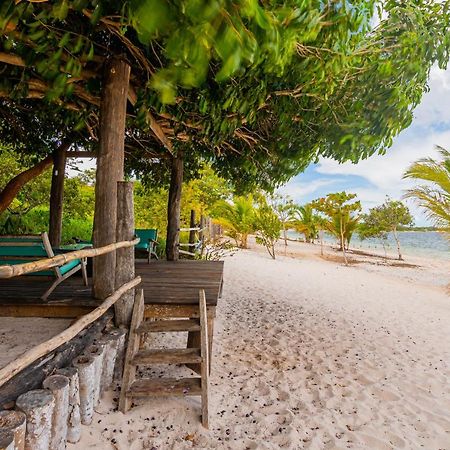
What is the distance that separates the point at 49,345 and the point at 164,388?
3.59 feet

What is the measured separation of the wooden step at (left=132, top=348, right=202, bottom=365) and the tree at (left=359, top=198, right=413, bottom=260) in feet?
60.1

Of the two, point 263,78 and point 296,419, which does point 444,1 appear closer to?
point 263,78

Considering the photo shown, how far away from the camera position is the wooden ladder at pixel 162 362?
2434 millimetres

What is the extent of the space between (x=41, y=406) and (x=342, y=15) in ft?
8.84

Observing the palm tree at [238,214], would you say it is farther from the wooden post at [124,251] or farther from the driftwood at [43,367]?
the driftwood at [43,367]

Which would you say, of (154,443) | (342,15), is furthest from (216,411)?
(342,15)

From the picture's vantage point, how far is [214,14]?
0.65m

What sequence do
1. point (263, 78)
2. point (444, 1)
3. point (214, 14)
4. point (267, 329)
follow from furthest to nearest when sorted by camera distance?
point (267, 329)
point (263, 78)
point (444, 1)
point (214, 14)

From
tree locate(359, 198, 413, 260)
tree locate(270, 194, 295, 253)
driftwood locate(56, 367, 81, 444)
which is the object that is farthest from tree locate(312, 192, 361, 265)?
driftwood locate(56, 367, 81, 444)

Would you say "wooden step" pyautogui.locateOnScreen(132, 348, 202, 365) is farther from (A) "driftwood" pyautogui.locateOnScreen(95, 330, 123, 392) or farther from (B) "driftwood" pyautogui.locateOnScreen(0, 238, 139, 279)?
(B) "driftwood" pyautogui.locateOnScreen(0, 238, 139, 279)

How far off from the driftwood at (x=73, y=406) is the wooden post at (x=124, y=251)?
34.7 inches

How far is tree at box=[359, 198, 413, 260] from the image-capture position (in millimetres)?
18745

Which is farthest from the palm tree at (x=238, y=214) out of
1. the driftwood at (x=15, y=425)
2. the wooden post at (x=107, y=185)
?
the driftwood at (x=15, y=425)

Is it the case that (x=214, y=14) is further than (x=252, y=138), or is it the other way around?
(x=252, y=138)
